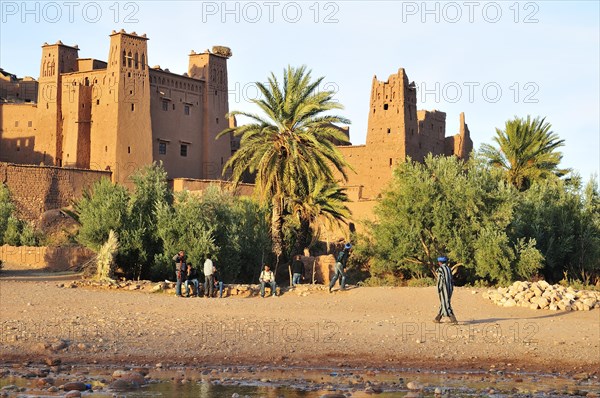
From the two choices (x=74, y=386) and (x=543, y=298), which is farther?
(x=543, y=298)

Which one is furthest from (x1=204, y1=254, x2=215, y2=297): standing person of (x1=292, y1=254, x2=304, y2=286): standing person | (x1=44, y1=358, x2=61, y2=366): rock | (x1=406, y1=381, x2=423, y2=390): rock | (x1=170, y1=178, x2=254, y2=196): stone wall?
(x1=170, y1=178, x2=254, y2=196): stone wall

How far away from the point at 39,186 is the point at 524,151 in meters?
24.3

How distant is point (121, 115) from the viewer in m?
52.2

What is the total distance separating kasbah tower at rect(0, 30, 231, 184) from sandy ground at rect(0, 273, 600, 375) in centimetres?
3159

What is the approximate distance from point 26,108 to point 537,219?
35.6 metres

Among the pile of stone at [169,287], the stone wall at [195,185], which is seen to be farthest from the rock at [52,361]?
the stone wall at [195,185]

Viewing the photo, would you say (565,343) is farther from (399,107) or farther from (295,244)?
(399,107)

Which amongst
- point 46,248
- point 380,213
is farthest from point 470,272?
point 46,248

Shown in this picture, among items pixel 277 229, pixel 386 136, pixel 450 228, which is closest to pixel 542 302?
pixel 450 228

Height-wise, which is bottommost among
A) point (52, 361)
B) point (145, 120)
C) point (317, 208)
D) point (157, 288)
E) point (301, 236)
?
point (52, 361)

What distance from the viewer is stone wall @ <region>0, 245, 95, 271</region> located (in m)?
28.4

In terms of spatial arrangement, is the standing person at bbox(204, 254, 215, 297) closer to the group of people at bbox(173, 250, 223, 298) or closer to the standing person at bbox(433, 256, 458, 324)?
the group of people at bbox(173, 250, 223, 298)

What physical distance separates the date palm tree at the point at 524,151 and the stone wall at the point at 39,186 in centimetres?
2124

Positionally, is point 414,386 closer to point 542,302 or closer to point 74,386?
point 74,386
